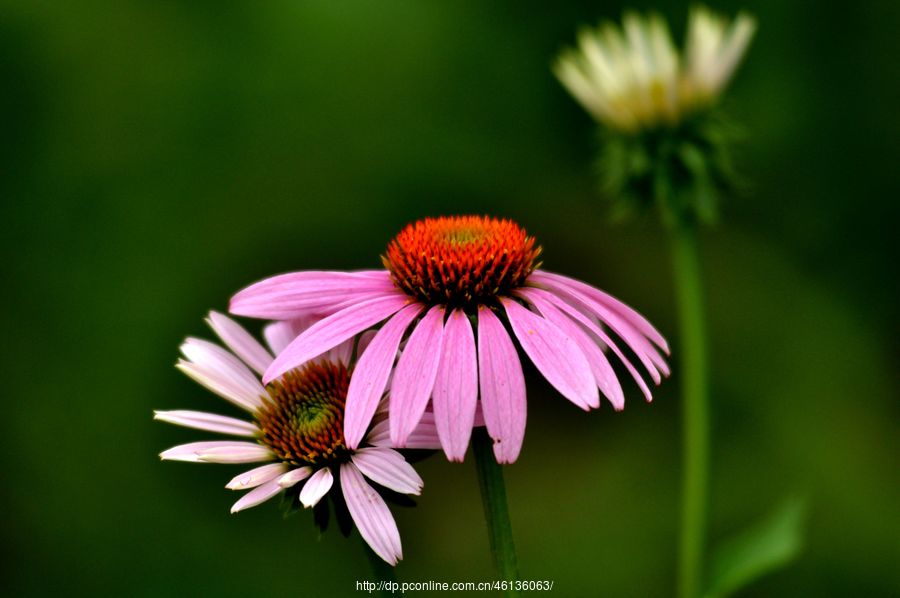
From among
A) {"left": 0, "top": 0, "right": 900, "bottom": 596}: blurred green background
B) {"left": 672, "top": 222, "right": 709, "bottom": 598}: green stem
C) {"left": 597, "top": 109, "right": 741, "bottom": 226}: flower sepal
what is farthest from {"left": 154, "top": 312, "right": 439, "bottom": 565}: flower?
{"left": 0, "top": 0, "right": 900, "bottom": 596}: blurred green background

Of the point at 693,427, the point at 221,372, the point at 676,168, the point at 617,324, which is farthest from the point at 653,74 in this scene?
the point at 221,372

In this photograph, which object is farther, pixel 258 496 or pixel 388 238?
pixel 388 238

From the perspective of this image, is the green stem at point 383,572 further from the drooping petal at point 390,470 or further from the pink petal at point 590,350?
the pink petal at point 590,350

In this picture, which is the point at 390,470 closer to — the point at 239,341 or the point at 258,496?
the point at 258,496

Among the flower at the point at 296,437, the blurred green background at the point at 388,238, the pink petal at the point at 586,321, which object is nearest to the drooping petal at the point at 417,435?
the flower at the point at 296,437

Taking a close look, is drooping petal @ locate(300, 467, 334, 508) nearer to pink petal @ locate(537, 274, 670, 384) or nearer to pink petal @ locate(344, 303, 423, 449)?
pink petal @ locate(344, 303, 423, 449)

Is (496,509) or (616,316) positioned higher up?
(616,316)
